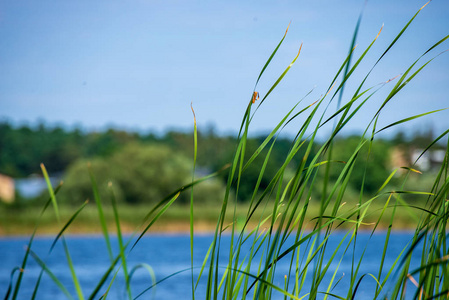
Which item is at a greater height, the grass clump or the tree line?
the grass clump

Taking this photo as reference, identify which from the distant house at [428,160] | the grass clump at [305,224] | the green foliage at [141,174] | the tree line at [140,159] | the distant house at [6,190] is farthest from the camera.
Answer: the green foliage at [141,174]

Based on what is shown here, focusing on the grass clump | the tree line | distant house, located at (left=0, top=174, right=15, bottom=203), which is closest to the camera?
the grass clump

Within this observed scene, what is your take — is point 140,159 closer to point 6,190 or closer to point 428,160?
point 6,190

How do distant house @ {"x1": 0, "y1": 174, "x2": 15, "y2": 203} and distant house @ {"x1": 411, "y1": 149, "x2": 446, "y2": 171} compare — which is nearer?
distant house @ {"x1": 411, "y1": 149, "x2": 446, "y2": 171}

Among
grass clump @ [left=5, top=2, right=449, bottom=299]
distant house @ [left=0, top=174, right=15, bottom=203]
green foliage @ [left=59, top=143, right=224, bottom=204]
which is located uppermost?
grass clump @ [left=5, top=2, right=449, bottom=299]

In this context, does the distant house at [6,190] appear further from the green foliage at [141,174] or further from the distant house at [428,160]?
the distant house at [428,160]

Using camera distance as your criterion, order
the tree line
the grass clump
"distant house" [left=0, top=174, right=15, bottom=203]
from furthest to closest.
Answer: "distant house" [left=0, top=174, right=15, bottom=203]
the tree line
the grass clump

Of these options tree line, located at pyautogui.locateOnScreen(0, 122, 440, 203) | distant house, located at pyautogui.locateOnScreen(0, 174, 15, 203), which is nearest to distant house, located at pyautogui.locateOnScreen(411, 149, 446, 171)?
tree line, located at pyautogui.locateOnScreen(0, 122, 440, 203)

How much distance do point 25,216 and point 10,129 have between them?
22.3 metres

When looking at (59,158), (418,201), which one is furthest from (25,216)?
(418,201)

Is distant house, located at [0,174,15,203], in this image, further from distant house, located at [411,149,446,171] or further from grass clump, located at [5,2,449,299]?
grass clump, located at [5,2,449,299]

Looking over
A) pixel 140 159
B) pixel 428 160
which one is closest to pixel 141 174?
pixel 140 159

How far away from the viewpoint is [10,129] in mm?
44062

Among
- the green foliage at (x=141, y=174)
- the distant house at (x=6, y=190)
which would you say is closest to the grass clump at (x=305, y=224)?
the green foliage at (x=141, y=174)
